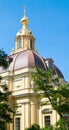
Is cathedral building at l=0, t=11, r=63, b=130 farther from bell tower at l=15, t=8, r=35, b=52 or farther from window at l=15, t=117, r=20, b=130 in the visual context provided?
bell tower at l=15, t=8, r=35, b=52

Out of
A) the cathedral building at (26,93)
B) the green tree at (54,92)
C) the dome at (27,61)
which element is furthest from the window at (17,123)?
A: the green tree at (54,92)

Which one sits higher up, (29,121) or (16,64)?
(16,64)

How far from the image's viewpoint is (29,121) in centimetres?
5272

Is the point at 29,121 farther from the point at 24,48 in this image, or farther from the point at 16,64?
the point at 24,48

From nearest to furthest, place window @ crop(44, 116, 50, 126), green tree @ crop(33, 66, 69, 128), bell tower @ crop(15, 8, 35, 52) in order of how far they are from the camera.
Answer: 1. green tree @ crop(33, 66, 69, 128)
2. window @ crop(44, 116, 50, 126)
3. bell tower @ crop(15, 8, 35, 52)

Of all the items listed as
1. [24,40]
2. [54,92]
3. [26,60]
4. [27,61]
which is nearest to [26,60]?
[26,60]

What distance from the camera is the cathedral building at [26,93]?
52.4m

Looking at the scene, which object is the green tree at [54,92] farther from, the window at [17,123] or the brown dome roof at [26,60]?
Result: the window at [17,123]

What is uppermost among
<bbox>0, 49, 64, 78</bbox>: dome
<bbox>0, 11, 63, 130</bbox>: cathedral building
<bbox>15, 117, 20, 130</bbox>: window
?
<bbox>0, 49, 64, 78</bbox>: dome

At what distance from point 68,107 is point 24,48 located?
2912 cm

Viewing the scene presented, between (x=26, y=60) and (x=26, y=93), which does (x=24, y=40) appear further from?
(x=26, y=93)

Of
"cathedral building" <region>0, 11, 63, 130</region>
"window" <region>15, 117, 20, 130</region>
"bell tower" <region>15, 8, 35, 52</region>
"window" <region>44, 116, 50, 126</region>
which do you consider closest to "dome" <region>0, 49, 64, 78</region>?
"cathedral building" <region>0, 11, 63, 130</region>

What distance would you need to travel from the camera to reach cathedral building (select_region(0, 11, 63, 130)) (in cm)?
5238

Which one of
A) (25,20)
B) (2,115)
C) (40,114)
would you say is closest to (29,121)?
(40,114)
